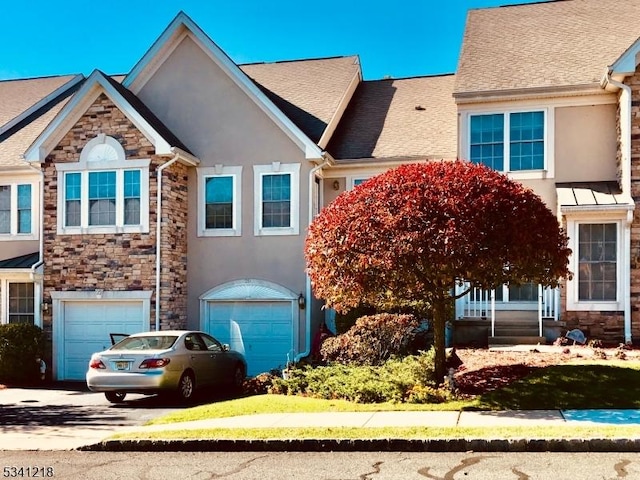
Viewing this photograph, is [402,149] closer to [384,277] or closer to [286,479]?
[384,277]

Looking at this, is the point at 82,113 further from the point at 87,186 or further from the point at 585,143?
the point at 585,143

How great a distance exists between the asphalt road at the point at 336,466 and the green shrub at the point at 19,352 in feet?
33.1

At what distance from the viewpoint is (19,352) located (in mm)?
19797

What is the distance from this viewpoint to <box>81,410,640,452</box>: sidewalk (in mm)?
9328

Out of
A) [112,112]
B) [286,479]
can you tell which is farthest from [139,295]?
[286,479]

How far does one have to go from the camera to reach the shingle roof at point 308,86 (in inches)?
835

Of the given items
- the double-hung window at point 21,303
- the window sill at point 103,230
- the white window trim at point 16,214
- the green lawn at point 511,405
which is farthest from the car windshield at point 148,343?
the white window trim at point 16,214

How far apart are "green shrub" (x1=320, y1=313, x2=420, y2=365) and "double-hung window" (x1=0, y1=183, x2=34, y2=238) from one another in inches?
426

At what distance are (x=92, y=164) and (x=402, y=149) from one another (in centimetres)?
825

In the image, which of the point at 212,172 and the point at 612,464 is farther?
the point at 212,172

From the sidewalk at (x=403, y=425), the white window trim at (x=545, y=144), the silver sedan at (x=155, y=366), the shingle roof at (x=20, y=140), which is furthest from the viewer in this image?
the shingle roof at (x=20, y=140)

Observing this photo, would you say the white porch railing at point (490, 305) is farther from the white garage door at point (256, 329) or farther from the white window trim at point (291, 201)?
the white window trim at point (291, 201)

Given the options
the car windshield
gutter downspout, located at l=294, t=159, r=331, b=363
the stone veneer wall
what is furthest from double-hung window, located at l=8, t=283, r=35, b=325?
gutter downspout, located at l=294, t=159, r=331, b=363

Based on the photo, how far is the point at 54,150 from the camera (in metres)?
20.6
